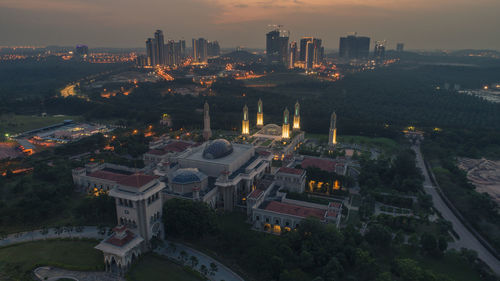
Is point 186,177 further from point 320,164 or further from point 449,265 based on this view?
point 449,265

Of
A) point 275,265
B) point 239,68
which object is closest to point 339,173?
point 275,265

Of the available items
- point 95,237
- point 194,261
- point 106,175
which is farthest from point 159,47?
point 194,261

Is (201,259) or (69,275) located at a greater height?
(69,275)

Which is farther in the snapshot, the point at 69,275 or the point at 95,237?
the point at 95,237

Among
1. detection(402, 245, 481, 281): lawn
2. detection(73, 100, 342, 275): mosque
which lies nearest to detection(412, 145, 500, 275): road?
detection(402, 245, 481, 281): lawn

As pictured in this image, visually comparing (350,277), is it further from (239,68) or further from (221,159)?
(239,68)

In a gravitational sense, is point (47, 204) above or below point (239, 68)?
below
